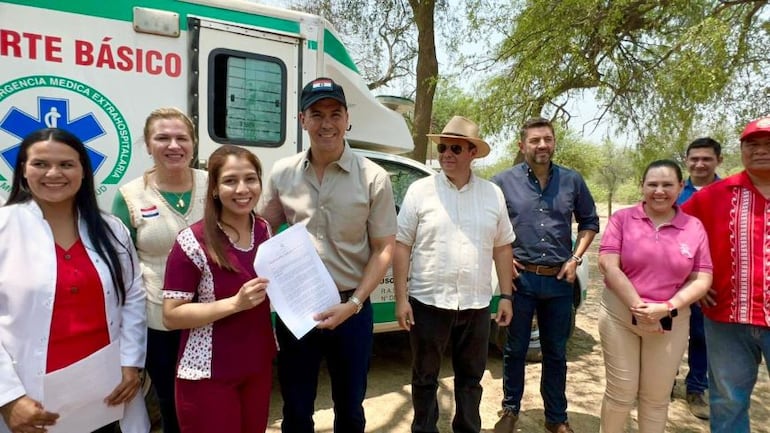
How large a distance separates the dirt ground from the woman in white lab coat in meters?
1.75

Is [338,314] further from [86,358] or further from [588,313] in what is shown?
[588,313]

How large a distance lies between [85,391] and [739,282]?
282 cm

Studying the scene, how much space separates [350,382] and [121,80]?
6.54 feet

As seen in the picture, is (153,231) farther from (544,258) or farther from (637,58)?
(637,58)

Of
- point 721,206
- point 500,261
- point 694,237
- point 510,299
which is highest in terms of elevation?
point 721,206

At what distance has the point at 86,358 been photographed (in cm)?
163

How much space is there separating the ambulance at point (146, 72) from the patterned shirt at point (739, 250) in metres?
2.37

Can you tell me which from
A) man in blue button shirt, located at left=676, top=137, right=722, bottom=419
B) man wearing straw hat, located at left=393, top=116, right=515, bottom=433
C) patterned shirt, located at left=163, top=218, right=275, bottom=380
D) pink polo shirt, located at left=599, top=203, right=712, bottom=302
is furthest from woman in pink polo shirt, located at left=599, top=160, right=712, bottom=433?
patterned shirt, located at left=163, top=218, right=275, bottom=380

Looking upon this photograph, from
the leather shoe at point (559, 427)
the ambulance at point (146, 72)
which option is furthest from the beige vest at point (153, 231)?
the leather shoe at point (559, 427)

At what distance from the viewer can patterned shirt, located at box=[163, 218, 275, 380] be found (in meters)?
1.66

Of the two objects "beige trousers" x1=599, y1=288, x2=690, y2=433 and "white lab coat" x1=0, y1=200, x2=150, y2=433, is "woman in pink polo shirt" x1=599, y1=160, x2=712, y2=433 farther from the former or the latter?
"white lab coat" x1=0, y1=200, x2=150, y2=433

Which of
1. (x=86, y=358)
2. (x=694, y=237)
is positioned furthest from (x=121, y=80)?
(x=694, y=237)

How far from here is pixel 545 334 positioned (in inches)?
123

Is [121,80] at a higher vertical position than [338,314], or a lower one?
higher
